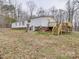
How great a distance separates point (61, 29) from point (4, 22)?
27996 millimetres

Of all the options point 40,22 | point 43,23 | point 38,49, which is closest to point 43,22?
point 43,23

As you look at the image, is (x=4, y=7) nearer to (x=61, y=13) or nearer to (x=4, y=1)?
(x=4, y=1)

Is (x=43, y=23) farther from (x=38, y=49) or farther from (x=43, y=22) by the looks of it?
(x=38, y=49)

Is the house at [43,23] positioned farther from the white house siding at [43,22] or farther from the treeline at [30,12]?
the treeline at [30,12]

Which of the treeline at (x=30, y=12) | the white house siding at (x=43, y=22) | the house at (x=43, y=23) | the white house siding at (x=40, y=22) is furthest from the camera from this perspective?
the treeline at (x=30, y=12)

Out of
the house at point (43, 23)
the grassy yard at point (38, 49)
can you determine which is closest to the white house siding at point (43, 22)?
the house at point (43, 23)

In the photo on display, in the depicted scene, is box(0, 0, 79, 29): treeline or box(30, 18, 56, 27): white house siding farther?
box(0, 0, 79, 29): treeline

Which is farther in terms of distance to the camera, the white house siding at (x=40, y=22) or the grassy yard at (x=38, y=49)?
the white house siding at (x=40, y=22)

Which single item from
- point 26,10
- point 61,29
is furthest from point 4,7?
point 61,29

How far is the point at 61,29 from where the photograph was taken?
765 inches

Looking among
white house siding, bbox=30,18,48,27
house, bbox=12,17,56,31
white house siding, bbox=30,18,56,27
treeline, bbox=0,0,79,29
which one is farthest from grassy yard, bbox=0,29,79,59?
treeline, bbox=0,0,79,29

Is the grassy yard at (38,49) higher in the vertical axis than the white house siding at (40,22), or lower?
lower

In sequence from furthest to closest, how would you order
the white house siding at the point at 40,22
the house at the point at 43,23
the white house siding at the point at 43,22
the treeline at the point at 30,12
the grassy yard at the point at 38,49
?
1. the treeline at the point at 30,12
2. the white house siding at the point at 40,22
3. the white house siding at the point at 43,22
4. the house at the point at 43,23
5. the grassy yard at the point at 38,49

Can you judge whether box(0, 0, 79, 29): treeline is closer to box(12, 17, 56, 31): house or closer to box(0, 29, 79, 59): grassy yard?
box(12, 17, 56, 31): house
